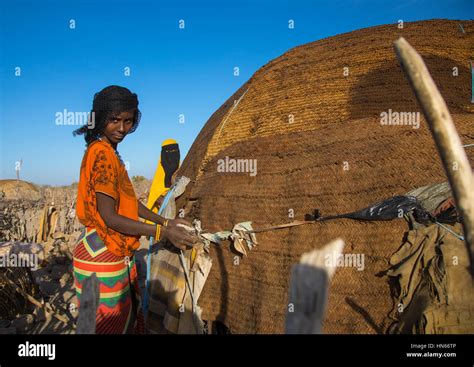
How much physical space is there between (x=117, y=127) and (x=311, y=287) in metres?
1.88

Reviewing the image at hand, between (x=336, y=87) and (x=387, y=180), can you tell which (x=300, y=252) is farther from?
(x=336, y=87)

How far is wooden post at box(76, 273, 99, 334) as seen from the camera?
1815 millimetres

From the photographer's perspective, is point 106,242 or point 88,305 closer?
point 88,305

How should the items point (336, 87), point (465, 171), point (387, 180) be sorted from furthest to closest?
point (336, 87) < point (387, 180) < point (465, 171)

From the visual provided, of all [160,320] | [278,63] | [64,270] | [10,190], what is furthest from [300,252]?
[10,190]

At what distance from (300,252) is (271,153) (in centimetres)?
117

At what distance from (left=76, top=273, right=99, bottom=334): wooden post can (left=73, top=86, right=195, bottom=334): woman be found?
57cm

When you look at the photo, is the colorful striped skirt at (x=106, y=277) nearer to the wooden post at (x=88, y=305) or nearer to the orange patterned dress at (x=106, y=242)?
the orange patterned dress at (x=106, y=242)

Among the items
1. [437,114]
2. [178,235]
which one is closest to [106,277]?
[178,235]

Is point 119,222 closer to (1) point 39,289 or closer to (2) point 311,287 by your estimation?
(2) point 311,287

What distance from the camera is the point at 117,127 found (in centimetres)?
252

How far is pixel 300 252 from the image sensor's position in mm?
3232

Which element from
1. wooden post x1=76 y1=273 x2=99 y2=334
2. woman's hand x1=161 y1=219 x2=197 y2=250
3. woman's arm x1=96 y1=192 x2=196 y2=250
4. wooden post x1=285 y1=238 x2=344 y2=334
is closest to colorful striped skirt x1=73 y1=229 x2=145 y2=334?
woman's arm x1=96 y1=192 x2=196 y2=250

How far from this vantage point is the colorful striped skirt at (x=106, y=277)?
2.48m
